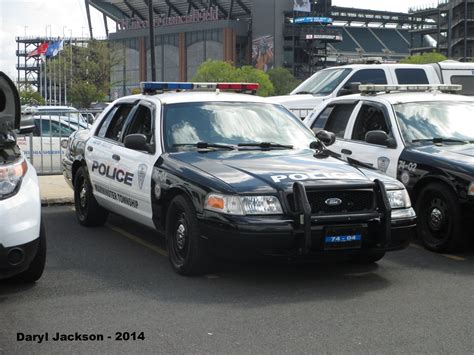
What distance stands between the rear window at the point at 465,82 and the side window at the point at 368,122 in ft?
21.4

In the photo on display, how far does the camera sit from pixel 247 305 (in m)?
5.48

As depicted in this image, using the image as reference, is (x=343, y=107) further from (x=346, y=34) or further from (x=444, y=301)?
(x=346, y=34)

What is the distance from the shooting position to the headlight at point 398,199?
627cm

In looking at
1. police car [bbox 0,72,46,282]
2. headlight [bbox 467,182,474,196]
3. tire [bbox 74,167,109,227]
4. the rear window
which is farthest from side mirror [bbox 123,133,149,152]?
the rear window

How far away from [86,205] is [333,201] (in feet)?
13.0

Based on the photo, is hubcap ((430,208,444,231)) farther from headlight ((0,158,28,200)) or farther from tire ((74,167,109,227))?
headlight ((0,158,28,200))

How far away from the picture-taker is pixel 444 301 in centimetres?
565

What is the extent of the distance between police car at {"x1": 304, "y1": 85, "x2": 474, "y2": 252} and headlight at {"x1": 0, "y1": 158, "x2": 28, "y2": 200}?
3.97 metres

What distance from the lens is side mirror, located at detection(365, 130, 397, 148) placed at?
317 inches

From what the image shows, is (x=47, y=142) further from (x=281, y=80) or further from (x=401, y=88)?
(x=281, y=80)

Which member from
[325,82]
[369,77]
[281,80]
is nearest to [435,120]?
[369,77]

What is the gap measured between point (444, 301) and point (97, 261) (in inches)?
130

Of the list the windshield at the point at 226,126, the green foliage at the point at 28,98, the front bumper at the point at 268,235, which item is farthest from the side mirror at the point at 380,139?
the green foliage at the point at 28,98

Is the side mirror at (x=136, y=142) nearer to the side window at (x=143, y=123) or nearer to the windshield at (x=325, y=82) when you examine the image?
the side window at (x=143, y=123)
